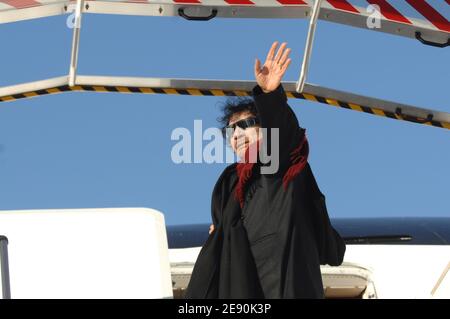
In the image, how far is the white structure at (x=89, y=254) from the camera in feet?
11.5

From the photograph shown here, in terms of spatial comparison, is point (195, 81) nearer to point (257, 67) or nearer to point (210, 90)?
point (210, 90)

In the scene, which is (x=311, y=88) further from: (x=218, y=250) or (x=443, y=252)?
(x=218, y=250)

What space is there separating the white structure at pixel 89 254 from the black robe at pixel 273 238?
41 centimetres

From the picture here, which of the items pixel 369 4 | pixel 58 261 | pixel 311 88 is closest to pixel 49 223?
pixel 58 261

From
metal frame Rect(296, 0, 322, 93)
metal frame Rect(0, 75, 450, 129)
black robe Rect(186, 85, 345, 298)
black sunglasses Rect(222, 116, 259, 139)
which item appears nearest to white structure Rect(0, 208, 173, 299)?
black robe Rect(186, 85, 345, 298)

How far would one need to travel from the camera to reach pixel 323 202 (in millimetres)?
3977

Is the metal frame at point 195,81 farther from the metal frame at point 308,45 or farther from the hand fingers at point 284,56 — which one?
the hand fingers at point 284,56

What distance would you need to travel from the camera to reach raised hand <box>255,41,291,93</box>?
378 centimetres

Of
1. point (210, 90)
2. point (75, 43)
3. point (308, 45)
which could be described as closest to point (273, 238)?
point (210, 90)

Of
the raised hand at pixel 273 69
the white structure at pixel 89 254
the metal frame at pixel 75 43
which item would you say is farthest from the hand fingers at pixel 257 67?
the metal frame at pixel 75 43

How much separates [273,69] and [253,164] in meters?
0.44
